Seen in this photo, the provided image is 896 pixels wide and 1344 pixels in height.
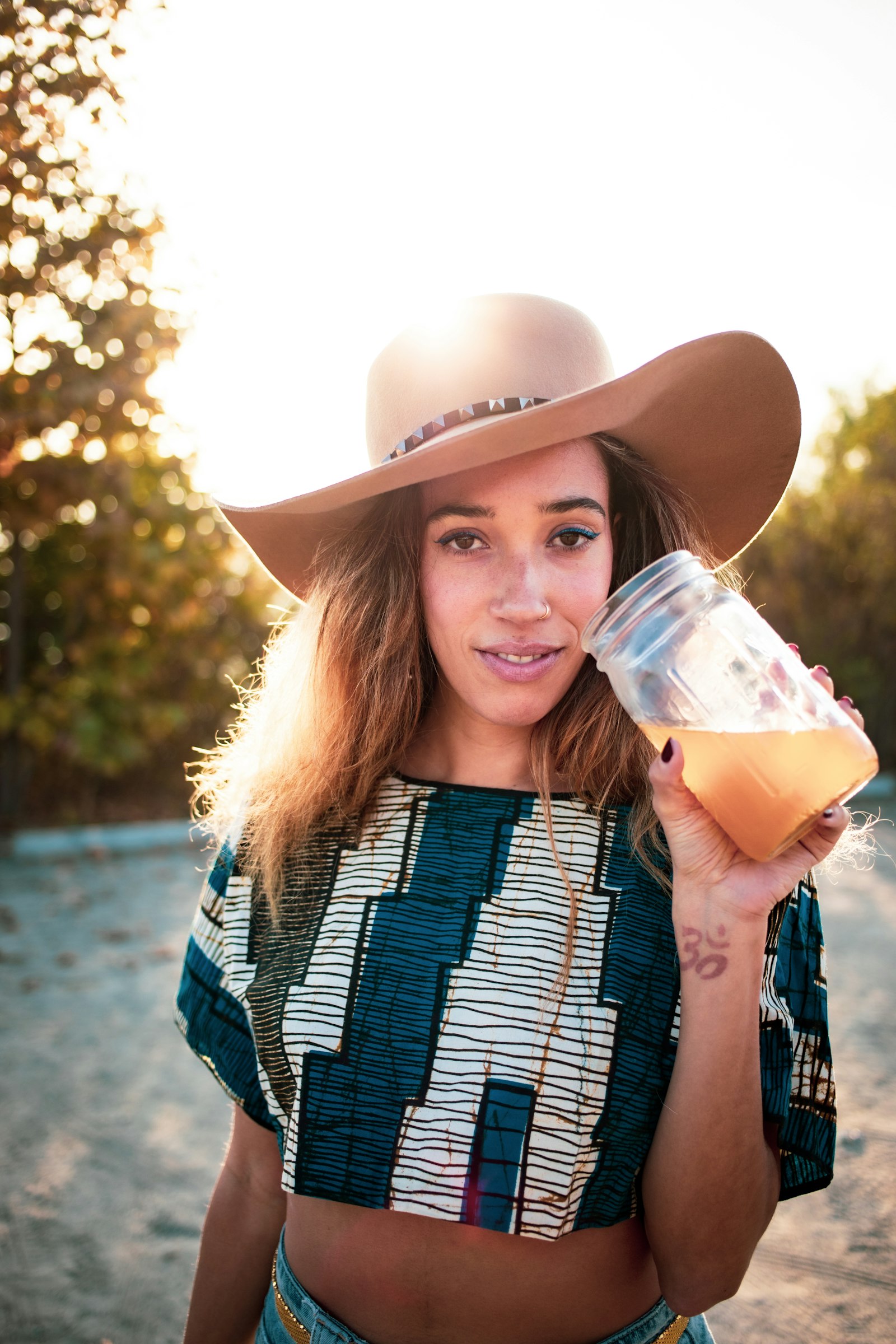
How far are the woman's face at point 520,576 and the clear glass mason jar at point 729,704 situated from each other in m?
0.20

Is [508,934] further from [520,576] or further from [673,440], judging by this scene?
[673,440]

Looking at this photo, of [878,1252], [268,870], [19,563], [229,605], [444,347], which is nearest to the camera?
[444,347]

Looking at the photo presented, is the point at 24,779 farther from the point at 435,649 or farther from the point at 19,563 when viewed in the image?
the point at 435,649

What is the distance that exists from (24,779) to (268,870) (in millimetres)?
7014

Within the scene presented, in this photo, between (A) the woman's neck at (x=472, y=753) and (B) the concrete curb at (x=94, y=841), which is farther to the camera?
(B) the concrete curb at (x=94, y=841)

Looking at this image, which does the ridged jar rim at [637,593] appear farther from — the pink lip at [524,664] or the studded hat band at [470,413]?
the studded hat band at [470,413]

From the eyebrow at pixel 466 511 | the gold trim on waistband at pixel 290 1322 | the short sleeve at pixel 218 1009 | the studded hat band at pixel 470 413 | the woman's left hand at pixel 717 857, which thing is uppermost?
the studded hat band at pixel 470 413

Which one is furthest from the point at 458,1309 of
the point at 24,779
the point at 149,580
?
the point at 24,779

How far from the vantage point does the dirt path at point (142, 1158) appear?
8.69 feet

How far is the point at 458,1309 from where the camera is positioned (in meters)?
1.34

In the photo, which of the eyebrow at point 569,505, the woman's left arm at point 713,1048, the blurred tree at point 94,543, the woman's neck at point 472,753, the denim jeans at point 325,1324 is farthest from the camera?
the blurred tree at point 94,543

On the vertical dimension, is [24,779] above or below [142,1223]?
above

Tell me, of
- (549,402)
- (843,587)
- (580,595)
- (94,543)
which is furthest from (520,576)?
(843,587)

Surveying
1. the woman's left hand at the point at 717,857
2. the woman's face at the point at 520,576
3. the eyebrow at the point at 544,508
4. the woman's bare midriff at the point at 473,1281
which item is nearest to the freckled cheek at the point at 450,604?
the woman's face at the point at 520,576
